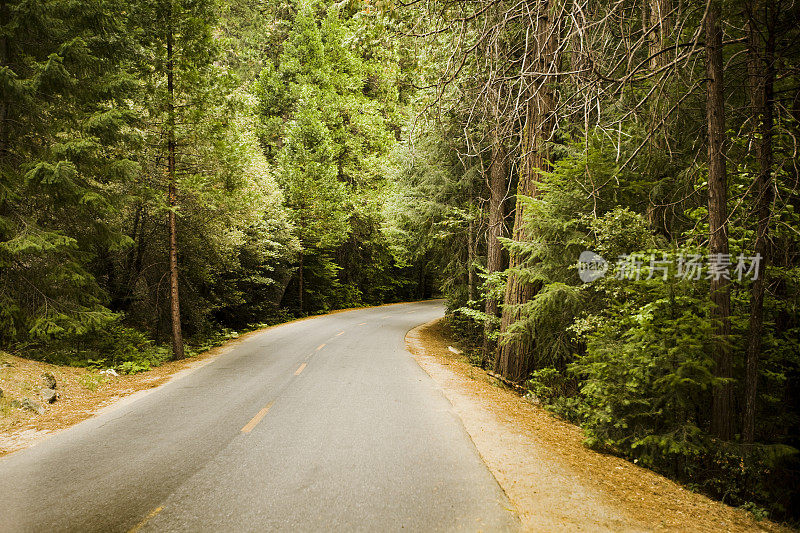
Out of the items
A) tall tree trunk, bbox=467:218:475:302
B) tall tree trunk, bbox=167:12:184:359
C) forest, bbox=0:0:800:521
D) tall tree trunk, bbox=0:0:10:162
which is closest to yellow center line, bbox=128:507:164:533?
forest, bbox=0:0:800:521

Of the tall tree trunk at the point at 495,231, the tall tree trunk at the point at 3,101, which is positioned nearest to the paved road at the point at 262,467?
the tall tree trunk at the point at 495,231

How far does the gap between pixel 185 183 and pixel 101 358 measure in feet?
18.1

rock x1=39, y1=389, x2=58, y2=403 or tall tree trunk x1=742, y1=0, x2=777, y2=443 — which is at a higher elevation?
tall tree trunk x1=742, y1=0, x2=777, y2=443

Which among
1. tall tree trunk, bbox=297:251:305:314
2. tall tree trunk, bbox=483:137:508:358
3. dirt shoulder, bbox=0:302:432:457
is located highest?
tall tree trunk, bbox=483:137:508:358

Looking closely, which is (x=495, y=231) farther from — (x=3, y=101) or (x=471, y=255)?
(x=3, y=101)

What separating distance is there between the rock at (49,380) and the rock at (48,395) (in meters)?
0.31

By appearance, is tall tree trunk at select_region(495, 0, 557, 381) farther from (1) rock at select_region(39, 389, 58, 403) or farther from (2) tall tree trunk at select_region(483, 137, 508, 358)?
(1) rock at select_region(39, 389, 58, 403)

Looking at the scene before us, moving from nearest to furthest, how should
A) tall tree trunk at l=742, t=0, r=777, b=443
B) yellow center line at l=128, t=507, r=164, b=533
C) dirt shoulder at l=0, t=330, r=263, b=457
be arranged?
yellow center line at l=128, t=507, r=164, b=533
tall tree trunk at l=742, t=0, r=777, b=443
dirt shoulder at l=0, t=330, r=263, b=457

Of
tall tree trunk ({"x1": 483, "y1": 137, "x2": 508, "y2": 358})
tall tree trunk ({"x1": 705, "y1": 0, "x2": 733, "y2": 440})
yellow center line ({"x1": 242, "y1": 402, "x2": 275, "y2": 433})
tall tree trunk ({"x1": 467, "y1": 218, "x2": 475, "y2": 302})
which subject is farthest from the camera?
tall tree trunk ({"x1": 467, "y1": 218, "x2": 475, "y2": 302})

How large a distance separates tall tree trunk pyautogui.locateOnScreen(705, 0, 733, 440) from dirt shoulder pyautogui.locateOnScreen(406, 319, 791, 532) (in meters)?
1.15

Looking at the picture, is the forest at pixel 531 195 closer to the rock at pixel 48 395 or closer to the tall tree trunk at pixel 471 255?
the tall tree trunk at pixel 471 255

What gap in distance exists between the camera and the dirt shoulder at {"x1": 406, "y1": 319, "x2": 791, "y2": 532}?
3617 millimetres

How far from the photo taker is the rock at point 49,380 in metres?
8.00

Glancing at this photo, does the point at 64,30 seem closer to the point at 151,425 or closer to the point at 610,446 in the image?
the point at 151,425
